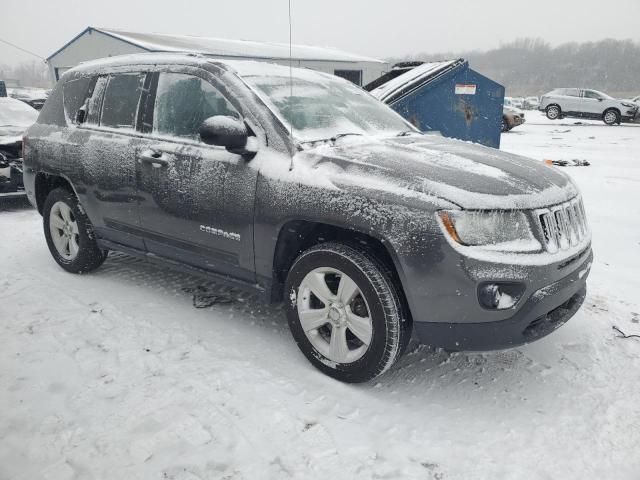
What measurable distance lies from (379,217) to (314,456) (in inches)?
44.0

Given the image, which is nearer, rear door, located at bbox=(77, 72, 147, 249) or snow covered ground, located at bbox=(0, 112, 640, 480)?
snow covered ground, located at bbox=(0, 112, 640, 480)

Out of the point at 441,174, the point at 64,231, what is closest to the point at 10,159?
the point at 64,231

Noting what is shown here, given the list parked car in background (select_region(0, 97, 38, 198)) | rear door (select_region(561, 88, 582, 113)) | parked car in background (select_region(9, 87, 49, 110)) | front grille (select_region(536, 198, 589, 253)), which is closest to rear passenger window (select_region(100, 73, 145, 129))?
front grille (select_region(536, 198, 589, 253))

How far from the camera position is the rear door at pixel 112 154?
3.54m

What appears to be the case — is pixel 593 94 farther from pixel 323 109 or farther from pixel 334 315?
pixel 334 315

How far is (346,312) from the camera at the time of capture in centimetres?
263

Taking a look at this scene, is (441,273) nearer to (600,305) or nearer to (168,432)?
(168,432)

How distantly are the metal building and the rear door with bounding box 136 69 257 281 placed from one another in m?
17.6

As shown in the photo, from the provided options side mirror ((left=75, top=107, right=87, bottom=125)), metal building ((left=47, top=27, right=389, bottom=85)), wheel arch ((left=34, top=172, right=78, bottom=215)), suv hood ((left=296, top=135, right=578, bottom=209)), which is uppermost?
metal building ((left=47, top=27, right=389, bottom=85))

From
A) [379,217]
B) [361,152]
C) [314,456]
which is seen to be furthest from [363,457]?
[361,152]

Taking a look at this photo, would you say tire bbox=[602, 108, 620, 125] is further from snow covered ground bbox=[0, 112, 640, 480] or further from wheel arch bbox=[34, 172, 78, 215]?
wheel arch bbox=[34, 172, 78, 215]

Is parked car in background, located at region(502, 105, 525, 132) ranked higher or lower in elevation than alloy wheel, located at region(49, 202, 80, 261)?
higher

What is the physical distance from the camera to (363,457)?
7.14 ft

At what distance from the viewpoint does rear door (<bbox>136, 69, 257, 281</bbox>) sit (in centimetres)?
295
